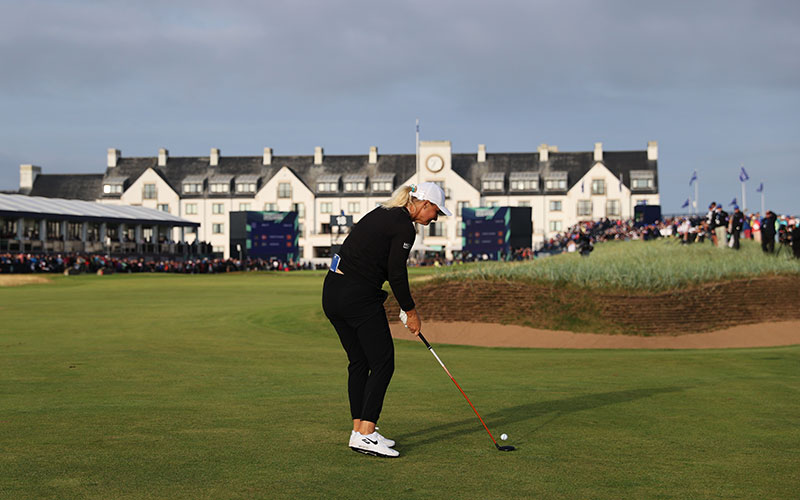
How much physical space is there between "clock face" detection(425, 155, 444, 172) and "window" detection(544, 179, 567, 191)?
13.6 m

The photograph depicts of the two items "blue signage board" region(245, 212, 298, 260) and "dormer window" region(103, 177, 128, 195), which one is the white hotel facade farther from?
"blue signage board" region(245, 212, 298, 260)

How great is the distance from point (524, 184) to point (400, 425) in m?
98.9

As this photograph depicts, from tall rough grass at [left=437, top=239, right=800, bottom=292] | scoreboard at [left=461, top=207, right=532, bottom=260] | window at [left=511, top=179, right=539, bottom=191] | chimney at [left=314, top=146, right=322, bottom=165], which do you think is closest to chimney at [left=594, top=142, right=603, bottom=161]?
window at [left=511, top=179, right=539, bottom=191]

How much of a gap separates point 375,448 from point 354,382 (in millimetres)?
680

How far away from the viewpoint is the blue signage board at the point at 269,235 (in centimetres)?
7612

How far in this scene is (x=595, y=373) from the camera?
13.0 meters

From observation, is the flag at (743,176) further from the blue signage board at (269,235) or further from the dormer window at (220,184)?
the dormer window at (220,184)

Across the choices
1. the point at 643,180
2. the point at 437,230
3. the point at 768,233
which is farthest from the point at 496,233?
the point at 768,233

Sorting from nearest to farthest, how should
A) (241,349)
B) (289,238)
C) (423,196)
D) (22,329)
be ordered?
1. (423,196)
2. (241,349)
3. (22,329)
4. (289,238)

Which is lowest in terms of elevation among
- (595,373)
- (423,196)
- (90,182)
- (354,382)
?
(595,373)

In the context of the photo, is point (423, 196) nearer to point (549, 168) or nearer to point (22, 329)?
point (22, 329)

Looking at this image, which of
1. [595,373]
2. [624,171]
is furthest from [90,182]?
[595,373]

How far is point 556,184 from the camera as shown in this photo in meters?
105

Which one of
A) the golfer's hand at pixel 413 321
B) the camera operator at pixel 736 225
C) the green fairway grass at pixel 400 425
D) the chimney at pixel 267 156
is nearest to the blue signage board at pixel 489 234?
the chimney at pixel 267 156
